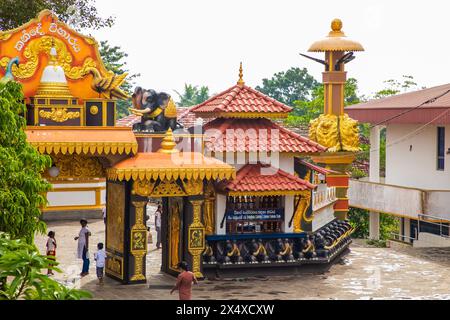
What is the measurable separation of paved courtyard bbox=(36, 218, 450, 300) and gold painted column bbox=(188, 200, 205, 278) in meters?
0.46

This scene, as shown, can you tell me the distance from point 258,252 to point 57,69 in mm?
6062

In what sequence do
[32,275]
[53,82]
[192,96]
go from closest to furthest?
[32,275] < [53,82] < [192,96]

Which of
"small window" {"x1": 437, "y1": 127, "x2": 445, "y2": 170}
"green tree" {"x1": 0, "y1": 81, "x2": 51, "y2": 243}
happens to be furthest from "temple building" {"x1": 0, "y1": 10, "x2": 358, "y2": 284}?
"small window" {"x1": 437, "y1": 127, "x2": 445, "y2": 170}

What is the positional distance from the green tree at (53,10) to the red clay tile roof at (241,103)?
986cm

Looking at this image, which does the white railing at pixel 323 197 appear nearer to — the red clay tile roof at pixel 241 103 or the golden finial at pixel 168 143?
the red clay tile roof at pixel 241 103

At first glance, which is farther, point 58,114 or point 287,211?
point 287,211

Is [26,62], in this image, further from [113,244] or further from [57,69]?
[113,244]

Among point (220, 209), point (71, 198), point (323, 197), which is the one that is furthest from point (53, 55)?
point (71, 198)

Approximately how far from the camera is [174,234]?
72.2ft

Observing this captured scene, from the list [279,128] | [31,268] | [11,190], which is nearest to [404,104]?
[279,128]

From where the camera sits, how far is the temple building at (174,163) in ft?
66.2

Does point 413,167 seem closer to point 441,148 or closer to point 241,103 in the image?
point 441,148

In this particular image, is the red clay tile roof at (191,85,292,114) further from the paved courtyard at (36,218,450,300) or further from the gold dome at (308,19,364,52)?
the gold dome at (308,19,364,52)

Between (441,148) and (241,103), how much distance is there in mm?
12182
